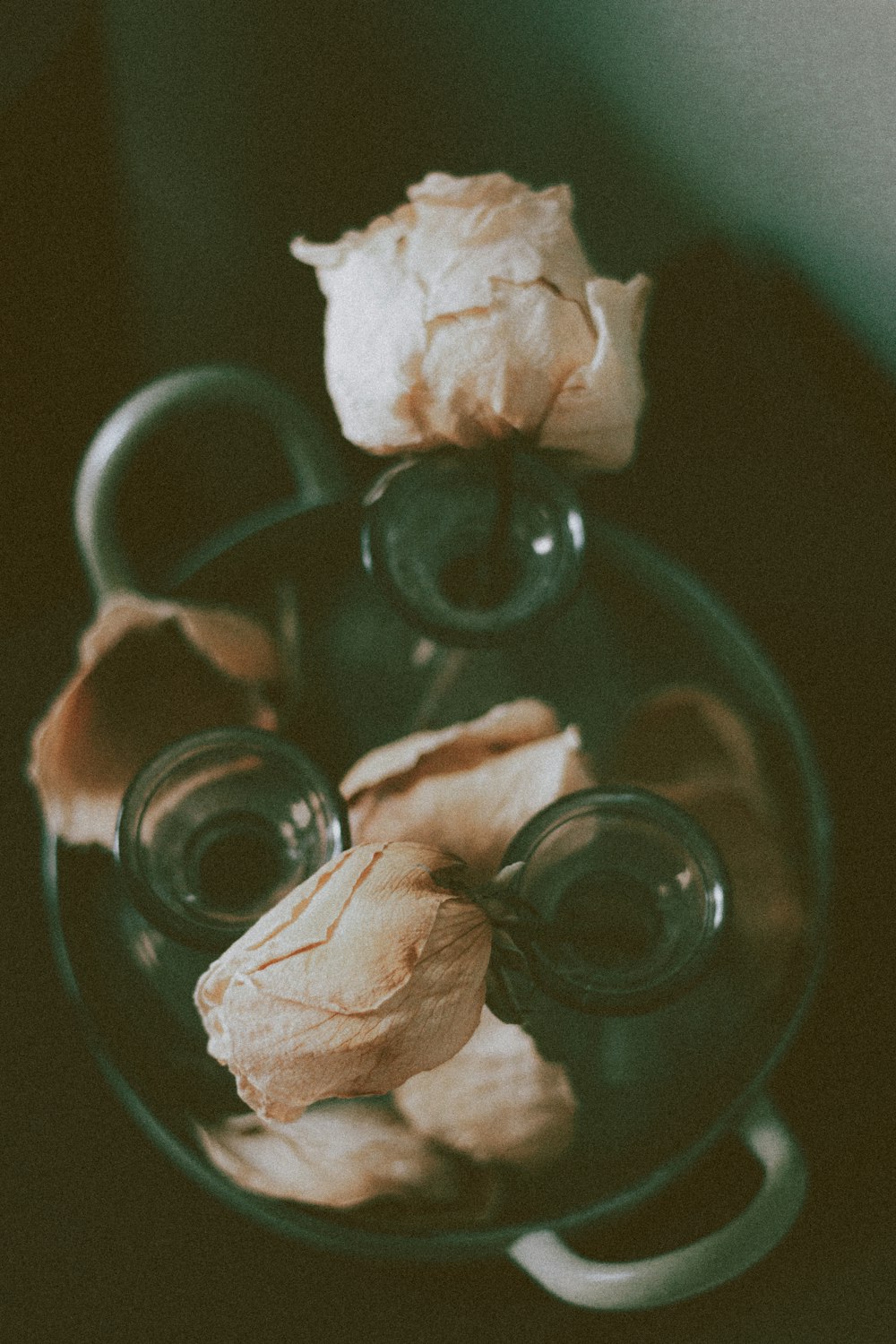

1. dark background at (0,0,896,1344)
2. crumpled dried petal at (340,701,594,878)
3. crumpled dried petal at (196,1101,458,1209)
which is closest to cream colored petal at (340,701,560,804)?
crumpled dried petal at (340,701,594,878)

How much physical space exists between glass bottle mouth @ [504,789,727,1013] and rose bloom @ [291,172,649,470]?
107 millimetres

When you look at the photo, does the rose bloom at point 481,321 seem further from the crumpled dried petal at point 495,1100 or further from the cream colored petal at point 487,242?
the crumpled dried petal at point 495,1100

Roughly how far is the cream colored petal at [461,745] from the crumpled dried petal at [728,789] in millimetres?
57

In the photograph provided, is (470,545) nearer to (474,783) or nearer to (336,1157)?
(474,783)

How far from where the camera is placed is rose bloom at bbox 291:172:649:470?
283 mm

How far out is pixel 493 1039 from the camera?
337mm

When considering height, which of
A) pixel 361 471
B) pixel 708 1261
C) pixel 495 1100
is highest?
pixel 361 471

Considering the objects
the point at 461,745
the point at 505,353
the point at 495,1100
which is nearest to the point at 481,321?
the point at 505,353

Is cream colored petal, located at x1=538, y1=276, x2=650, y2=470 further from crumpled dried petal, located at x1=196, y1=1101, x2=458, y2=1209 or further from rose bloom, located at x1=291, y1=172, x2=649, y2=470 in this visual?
crumpled dried petal, located at x1=196, y1=1101, x2=458, y2=1209

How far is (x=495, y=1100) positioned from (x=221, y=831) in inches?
4.7

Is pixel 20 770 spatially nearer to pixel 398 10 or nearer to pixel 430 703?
pixel 430 703

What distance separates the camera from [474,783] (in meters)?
0.34

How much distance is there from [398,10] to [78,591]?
329 mm

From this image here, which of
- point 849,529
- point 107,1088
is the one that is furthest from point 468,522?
point 107,1088
